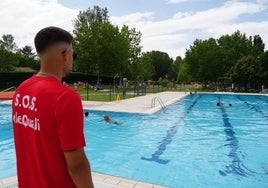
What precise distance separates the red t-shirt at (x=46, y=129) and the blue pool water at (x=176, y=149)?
16.9ft

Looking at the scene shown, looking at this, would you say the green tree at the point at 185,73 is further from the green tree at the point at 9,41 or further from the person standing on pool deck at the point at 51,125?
the person standing on pool deck at the point at 51,125

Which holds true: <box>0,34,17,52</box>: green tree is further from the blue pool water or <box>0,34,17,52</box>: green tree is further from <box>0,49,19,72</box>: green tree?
the blue pool water

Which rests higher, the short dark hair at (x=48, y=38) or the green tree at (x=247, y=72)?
the green tree at (x=247, y=72)

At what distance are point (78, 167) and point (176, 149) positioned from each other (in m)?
8.35

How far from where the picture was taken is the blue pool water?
703 centimetres

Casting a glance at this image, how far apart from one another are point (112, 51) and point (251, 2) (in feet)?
69.5

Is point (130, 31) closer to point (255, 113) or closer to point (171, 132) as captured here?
point (255, 113)

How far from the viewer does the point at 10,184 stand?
15.4ft

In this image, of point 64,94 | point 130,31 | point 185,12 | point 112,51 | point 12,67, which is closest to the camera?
point 64,94

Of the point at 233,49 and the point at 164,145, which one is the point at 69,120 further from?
the point at 233,49

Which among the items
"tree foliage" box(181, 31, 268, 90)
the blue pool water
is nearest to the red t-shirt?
the blue pool water

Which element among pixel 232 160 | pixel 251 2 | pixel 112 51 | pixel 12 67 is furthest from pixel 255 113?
pixel 12 67

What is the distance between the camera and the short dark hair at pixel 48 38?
1.72m

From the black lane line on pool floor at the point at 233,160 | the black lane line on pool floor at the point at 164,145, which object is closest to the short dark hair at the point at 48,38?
the black lane line on pool floor at the point at 233,160
